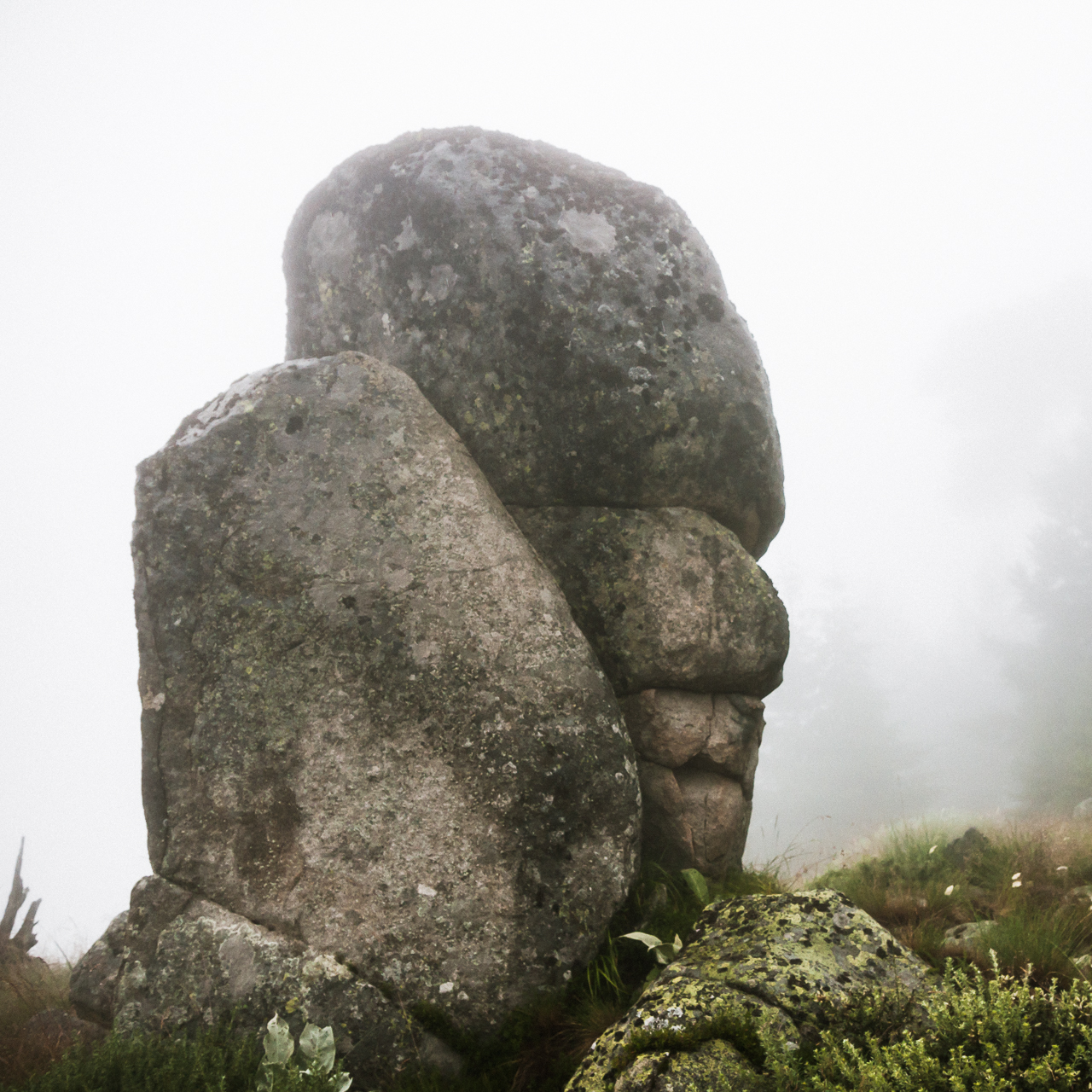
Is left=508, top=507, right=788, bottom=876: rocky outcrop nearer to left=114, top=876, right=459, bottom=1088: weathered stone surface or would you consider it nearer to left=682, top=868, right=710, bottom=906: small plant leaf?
left=682, top=868, right=710, bottom=906: small plant leaf

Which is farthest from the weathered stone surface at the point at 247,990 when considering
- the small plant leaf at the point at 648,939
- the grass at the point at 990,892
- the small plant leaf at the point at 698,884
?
the grass at the point at 990,892

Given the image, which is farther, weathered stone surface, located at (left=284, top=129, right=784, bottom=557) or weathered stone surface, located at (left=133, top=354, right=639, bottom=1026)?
weathered stone surface, located at (left=284, top=129, right=784, bottom=557)

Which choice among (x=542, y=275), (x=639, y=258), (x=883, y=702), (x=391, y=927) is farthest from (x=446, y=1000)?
(x=883, y=702)

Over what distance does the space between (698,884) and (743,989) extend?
178cm

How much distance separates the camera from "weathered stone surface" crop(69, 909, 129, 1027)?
4.68 metres

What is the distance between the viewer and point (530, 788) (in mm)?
4727

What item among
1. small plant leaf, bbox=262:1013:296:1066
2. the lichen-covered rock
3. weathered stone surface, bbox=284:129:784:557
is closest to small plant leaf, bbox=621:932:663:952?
the lichen-covered rock

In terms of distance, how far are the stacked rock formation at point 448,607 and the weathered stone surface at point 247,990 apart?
0.06 ft

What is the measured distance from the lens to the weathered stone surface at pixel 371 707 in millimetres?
4488

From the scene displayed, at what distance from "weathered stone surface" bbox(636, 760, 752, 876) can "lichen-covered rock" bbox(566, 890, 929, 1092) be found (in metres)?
1.42

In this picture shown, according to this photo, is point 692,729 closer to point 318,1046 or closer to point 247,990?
point 318,1046

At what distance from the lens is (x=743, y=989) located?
10.8 ft

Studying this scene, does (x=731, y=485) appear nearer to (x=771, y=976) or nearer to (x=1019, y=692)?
(x=771, y=976)

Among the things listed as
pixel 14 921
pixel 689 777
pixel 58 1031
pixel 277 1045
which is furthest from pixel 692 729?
pixel 14 921
